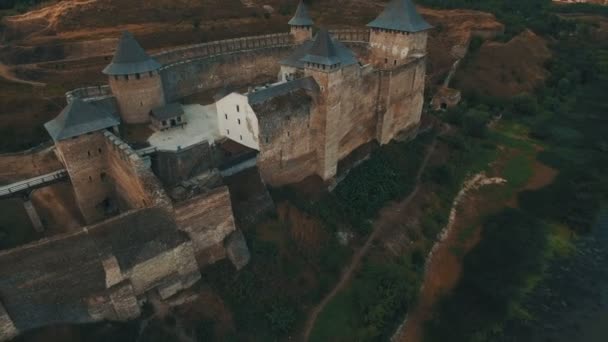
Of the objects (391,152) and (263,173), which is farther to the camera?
(391,152)

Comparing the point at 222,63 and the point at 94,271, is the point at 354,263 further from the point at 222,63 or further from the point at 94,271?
the point at 222,63

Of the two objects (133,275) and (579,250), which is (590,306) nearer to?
(579,250)

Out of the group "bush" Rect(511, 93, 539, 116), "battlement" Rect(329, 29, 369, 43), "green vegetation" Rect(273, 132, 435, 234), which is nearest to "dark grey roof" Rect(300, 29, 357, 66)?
"green vegetation" Rect(273, 132, 435, 234)

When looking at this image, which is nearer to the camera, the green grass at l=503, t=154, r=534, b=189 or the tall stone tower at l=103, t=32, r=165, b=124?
the tall stone tower at l=103, t=32, r=165, b=124

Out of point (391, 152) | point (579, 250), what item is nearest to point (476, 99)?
point (391, 152)

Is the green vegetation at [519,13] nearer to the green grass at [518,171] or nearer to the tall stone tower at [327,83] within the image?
the green grass at [518,171]

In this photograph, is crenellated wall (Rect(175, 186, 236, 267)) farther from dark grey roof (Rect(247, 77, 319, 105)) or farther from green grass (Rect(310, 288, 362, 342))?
green grass (Rect(310, 288, 362, 342))
